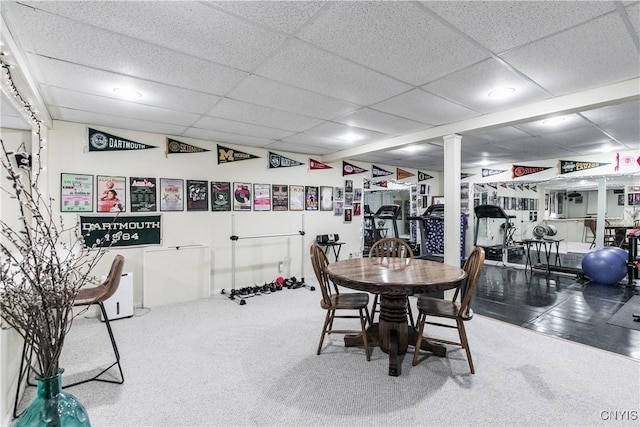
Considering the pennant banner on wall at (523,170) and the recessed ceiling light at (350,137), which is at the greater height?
the recessed ceiling light at (350,137)

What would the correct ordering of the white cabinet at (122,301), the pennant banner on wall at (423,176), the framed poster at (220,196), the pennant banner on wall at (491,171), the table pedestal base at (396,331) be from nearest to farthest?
1. the table pedestal base at (396,331)
2. the white cabinet at (122,301)
3. the framed poster at (220,196)
4. the pennant banner on wall at (491,171)
5. the pennant banner on wall at (423,176)

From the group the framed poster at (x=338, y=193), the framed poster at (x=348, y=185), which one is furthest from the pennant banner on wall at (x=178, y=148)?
the framed poster at (x=348, y=185)

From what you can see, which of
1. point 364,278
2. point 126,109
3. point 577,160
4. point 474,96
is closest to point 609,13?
point 474,96

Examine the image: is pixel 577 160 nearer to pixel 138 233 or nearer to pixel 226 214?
pixel 226 214

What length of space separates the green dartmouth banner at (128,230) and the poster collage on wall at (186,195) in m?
0.12

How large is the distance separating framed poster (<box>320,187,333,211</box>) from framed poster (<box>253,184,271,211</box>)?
1143 millimetres

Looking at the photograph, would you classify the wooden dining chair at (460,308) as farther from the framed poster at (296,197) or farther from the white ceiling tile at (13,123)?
the white ceiling tile at (13,123)

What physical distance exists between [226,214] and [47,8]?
11.3 ft

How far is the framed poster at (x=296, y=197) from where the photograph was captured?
5.65 m

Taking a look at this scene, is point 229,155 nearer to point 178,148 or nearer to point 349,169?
point 178,148

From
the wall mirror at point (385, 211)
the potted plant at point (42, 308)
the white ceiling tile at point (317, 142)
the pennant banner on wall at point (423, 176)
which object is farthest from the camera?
the pennant banner on wall at point (423, 176)

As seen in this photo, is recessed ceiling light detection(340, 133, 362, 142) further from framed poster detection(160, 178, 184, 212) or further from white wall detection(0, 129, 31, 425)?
white wall detection(0, 129, 31, 425)

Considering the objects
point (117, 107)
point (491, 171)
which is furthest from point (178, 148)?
point (491, 171)

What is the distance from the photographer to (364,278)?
250 cm
